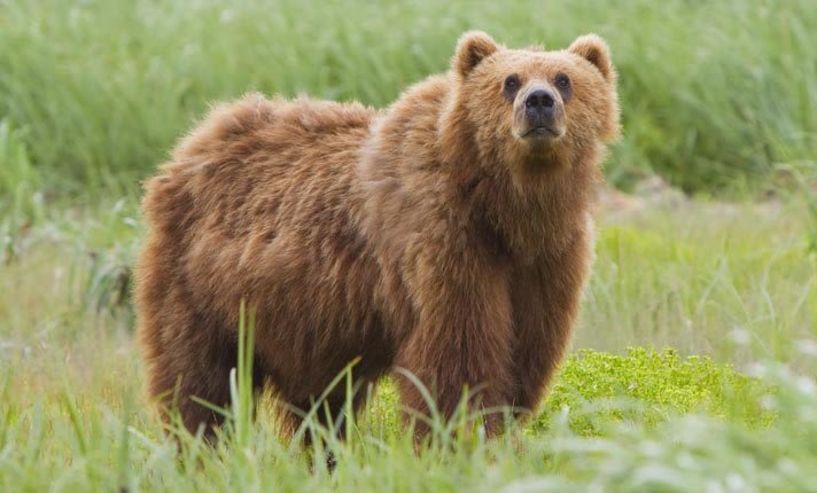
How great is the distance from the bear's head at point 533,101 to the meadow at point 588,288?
83cm

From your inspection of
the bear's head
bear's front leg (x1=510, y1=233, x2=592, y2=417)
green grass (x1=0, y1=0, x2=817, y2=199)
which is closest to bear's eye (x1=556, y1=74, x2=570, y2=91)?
the bear's head

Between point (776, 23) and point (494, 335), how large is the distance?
6.56m

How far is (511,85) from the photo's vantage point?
5301mm

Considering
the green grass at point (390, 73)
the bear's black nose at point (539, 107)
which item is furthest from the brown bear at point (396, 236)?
the green grass at point (390, 73)

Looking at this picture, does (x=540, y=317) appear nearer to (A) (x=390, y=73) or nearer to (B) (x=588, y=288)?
(B) (x=588, y=288)

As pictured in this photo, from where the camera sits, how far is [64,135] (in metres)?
11.1

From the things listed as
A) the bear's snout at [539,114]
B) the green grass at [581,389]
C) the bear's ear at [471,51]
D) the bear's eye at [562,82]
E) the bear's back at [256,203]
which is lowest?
the green grass at [581,389]

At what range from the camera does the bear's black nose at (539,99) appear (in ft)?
16.7

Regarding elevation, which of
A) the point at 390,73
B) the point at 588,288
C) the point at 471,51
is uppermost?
the point at 471,51

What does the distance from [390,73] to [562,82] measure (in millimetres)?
5947

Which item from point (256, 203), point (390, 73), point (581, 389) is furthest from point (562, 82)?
point (390, 73)

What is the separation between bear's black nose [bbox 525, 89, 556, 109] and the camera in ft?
16.7

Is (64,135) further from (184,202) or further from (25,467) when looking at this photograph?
(25,467)

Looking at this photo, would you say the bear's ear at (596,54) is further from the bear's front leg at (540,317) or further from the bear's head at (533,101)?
the bear's front leg at (540,317)
